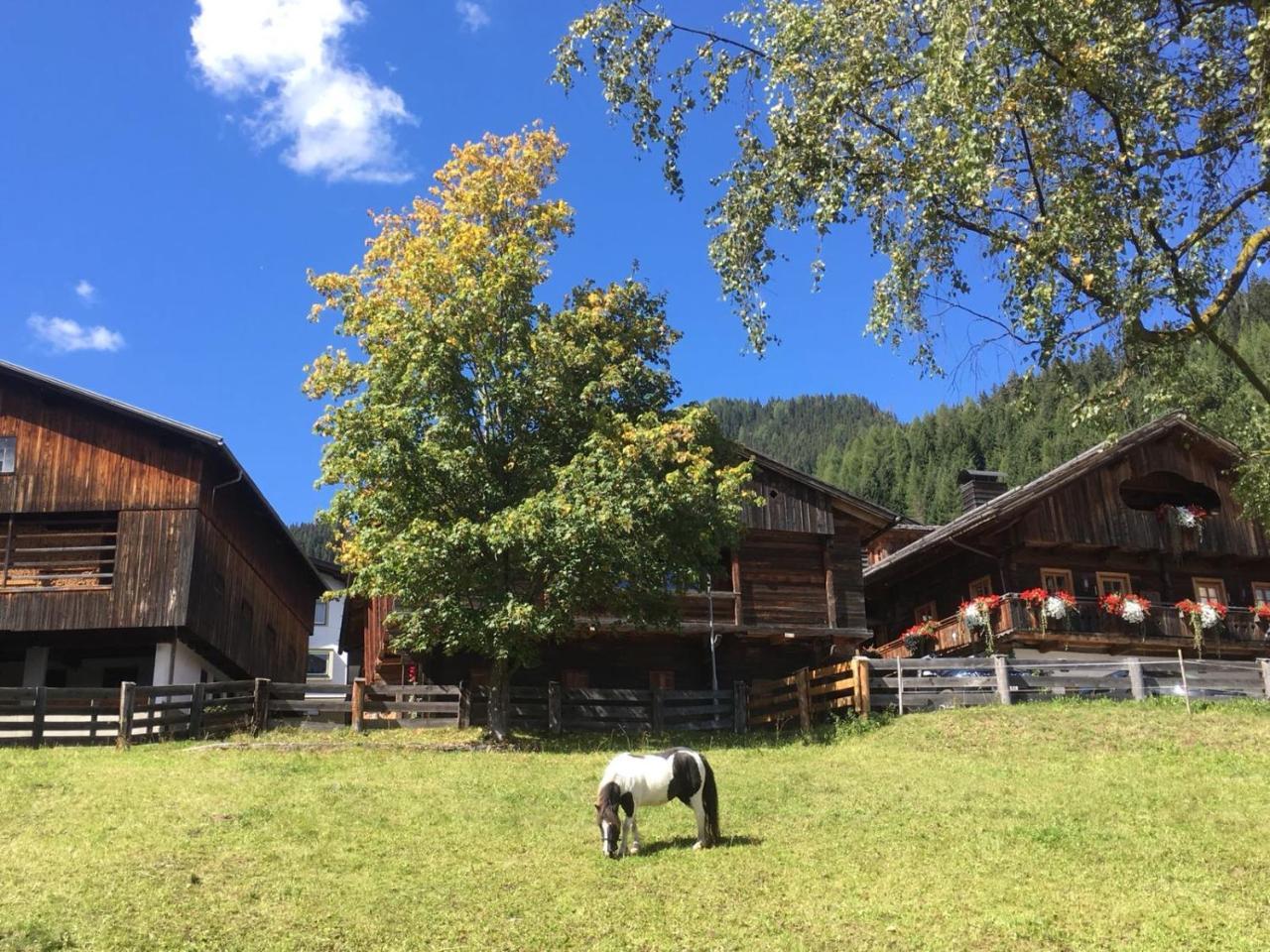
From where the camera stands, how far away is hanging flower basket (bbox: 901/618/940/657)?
3934 cm

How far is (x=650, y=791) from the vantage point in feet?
50.8

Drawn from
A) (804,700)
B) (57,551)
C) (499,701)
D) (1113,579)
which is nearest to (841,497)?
(804,700)

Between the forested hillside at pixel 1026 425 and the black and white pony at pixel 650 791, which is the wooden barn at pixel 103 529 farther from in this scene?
the forested hillside at pixel 1026 425

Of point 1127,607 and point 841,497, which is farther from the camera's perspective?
point 1127,607

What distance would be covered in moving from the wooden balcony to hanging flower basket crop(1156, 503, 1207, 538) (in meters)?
2.76

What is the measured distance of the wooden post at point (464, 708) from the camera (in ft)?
93.1

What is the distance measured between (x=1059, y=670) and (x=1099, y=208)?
57.6 feet

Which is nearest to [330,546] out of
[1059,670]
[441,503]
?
[441,503]

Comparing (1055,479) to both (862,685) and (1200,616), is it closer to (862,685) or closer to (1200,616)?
(1200,616)

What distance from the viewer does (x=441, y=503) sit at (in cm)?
2739

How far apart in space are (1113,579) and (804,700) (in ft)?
50.9

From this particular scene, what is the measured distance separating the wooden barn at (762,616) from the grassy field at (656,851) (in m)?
9.21

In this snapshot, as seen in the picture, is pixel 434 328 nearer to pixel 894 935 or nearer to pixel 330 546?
pixel 330 546

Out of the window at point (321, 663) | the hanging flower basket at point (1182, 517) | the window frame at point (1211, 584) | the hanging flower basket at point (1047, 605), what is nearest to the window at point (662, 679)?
the hanging flower basket at point (1047, 605)
